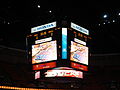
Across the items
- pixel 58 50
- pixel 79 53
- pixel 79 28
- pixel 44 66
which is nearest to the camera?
pixel 58 50

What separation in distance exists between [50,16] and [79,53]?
6.76 feet

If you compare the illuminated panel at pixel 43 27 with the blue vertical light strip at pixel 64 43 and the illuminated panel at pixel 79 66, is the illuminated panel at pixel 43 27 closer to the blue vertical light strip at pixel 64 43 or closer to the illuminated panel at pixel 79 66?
the blue vertical light strip at pixel 64 43

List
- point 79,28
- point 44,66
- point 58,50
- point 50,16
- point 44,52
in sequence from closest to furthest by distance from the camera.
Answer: point 58,50 → point 44,66 → point 44,52 → point 79,28 → point 50,16

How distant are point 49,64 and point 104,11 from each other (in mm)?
3052

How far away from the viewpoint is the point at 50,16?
9734 millimetres

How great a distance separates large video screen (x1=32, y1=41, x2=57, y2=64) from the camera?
802 cm

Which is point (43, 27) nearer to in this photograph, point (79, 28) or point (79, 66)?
point (79, 28)

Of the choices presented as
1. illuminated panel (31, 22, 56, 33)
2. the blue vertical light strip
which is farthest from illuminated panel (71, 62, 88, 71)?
illuminated panel (31, 22, 56, 33)

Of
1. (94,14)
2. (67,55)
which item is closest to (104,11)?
(94,14)

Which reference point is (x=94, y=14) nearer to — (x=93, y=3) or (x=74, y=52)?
(x=93, y=3)

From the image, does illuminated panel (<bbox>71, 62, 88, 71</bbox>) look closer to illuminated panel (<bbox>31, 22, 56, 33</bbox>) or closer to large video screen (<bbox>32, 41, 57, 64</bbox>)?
large video screen (<bbox>32, 41, 57, 64</bbox>)

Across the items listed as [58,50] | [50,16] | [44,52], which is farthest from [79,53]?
[50,16]

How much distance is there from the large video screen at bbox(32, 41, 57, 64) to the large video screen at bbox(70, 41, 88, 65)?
1.66ft

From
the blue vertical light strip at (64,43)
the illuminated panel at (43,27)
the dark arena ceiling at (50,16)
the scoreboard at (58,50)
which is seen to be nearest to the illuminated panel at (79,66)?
the scoreboard at (58,50)
